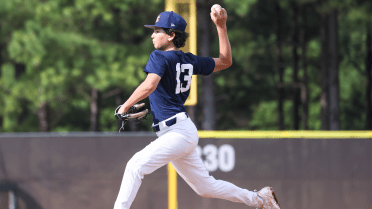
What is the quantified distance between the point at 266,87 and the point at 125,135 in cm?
1801

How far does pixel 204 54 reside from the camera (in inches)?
563

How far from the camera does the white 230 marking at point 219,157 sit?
641 cm

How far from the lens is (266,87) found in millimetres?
23969

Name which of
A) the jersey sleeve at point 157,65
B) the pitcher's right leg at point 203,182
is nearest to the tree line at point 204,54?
the pitcher's right leg at point 203,182

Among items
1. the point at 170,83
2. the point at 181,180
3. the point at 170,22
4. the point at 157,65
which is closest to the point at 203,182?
the point at 170,83

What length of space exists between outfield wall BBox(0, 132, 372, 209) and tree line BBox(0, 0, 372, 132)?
5.54 meters

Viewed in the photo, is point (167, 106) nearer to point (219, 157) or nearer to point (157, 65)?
point (157, 65)

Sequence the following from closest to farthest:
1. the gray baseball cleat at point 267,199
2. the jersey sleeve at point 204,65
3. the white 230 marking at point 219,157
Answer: the jersey sleeve at point 204,65 < the gray baseball cleat at point 267,199 < the white 230 marking at point 219,157

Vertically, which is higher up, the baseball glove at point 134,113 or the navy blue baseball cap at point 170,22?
the navy blue baseball cap at point 170,22

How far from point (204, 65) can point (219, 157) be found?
2.29 m

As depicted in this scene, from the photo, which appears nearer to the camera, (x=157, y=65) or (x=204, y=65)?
(x=157, y=65)

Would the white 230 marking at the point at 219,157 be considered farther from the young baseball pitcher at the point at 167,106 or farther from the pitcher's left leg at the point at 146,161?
the pitcher's left leg at the point at 146,161

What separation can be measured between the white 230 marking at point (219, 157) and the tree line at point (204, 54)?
5526 mm

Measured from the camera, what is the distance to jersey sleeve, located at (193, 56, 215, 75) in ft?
14.4
